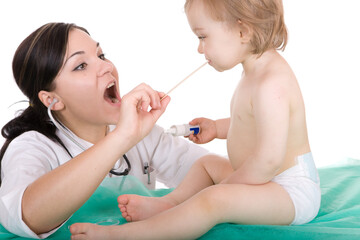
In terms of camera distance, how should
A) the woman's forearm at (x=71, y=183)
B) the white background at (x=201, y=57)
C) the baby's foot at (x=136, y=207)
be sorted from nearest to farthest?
the woman's forearm at (x=71, y=183), the baby's foot at (x=136, y=207), the white background at (x=201, y=57)

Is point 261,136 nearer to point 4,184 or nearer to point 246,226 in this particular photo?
point 246,226

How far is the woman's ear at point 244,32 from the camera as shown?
4.95 feet

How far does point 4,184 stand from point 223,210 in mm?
679

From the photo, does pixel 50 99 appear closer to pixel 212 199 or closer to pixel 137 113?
pixel 137 113

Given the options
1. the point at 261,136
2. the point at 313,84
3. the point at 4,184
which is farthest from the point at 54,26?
the point at 313,84

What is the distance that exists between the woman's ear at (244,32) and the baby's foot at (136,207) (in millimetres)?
603

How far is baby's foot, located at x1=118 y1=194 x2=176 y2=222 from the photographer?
1.61 metres

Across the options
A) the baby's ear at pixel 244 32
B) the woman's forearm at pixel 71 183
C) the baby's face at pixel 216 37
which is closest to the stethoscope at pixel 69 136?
the woman's forearm at pixel 71 183

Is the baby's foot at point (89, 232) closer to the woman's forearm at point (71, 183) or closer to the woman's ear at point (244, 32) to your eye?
the woman's forearm at point (71, 183)

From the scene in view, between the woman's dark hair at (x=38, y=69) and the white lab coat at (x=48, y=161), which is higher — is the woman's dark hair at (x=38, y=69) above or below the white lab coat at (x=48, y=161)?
above

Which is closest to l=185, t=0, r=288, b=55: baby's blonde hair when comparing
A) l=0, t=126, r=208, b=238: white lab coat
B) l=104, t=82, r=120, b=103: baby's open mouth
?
l=104, t=82, r=120, b=103: baby's open mouth

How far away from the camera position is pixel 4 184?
1539 millimetres

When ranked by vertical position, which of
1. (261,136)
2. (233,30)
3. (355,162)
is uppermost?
(233,30)

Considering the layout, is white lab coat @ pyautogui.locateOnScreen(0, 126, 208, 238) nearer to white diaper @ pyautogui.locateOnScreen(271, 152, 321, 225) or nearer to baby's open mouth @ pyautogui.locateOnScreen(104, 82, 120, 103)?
baby's open mouth @ pyautogui.locateOnScreen(104, 82, 120, 103)
